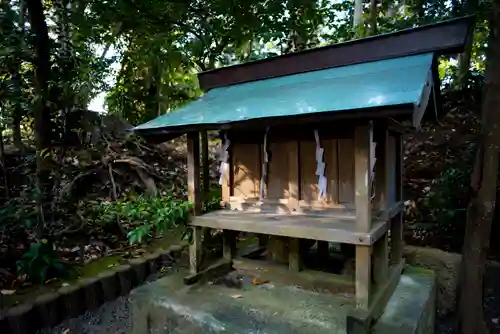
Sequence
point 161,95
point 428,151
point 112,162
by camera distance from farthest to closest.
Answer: point 161,95
point 428,151
point 112,162

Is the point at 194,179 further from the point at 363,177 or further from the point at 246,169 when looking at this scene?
the point at 363,177

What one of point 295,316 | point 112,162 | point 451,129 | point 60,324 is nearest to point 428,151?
point 451,129

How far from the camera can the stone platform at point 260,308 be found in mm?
3135

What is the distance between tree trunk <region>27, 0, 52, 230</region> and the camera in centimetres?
425

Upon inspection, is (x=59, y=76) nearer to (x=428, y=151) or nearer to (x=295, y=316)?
(x=295, y=316)

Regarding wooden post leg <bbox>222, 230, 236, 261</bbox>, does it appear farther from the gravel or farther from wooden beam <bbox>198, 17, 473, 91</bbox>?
wooden beam <bbox>198, 17, 473, 91</bbox>

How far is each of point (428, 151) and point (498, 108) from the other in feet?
16.6

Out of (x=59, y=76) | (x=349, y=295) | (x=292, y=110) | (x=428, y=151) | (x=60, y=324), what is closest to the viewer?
(x=292, y=110)

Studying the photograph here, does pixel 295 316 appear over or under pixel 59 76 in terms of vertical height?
under

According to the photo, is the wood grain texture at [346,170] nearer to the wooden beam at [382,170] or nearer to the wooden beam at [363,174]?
the wooden beam at [382,170]

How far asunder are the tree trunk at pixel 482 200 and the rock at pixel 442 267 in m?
0.58

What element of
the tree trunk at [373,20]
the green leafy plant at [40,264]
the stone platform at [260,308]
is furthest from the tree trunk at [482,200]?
the tree trunk at [373,20]

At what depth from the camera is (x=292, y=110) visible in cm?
286

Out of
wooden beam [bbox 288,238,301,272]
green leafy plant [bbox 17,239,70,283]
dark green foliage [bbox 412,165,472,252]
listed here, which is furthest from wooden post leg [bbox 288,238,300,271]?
dark green foliage [bbox 412,165,472,252]
